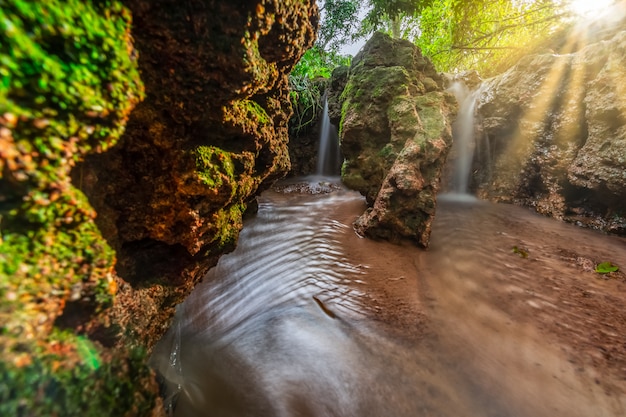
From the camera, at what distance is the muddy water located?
1617 millimetres

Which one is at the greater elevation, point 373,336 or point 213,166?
point 213,166

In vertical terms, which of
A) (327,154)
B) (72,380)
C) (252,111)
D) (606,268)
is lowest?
(606,268)

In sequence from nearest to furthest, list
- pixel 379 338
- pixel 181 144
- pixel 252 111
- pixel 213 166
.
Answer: pixel 181 144, pixel 213 166, pixel 252 111, pixel 379 338

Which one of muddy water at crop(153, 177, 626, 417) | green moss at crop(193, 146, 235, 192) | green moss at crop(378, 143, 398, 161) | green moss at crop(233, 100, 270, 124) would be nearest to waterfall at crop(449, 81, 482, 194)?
muddy water at crop(153, 177, 626, 417)

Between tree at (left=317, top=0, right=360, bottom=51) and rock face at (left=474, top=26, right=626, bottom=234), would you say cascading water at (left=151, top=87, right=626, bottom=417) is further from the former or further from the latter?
tree at (left=317, top=0, right=360, bottom=51)

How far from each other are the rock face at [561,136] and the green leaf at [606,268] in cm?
209

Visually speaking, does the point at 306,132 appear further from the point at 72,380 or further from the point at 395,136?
the point at 72,380

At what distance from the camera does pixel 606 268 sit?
3.18 metres

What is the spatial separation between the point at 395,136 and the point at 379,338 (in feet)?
10.6

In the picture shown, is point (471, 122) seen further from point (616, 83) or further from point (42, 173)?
point (42, 173)

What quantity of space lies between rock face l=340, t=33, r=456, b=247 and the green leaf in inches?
77.9

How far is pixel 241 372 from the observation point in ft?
5.92

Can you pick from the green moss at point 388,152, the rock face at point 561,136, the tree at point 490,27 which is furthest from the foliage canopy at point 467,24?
the green moss at point 388,152

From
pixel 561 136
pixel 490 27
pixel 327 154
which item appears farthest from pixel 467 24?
pixel 327 154
